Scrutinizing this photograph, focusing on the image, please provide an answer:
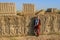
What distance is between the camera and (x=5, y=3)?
41.1 feet

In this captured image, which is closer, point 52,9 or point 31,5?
point 31,5

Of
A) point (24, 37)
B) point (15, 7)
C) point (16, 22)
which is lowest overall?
point (24, 37)

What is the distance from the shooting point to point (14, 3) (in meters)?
12.6

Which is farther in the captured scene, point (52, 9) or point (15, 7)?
point (52, 9)

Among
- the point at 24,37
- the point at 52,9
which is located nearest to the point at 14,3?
the point at 24,37

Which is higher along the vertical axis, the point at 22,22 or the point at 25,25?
the point at 22,22

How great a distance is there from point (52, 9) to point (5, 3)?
11.4 ft

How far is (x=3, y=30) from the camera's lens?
12.3 meters

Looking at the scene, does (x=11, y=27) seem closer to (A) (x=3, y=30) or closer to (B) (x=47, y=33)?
(A) (x=3, y=30)

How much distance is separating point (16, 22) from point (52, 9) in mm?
3225

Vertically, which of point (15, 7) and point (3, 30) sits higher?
point (15, 7)

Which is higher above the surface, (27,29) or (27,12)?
(27,12)

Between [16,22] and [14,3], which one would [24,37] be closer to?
[16,22]

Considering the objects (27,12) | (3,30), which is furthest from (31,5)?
(3,30)
